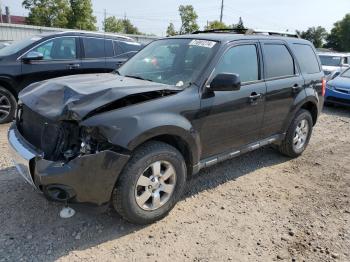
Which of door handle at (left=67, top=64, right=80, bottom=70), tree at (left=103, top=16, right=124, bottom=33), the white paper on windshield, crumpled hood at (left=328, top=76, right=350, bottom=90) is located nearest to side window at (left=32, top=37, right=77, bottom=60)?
door handle at (left=67, top=64, right=80, bottom=70)

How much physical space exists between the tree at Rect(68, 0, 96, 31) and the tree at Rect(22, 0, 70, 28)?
1.98 ft

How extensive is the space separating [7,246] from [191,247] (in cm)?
161

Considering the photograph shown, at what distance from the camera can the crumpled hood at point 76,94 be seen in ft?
10.0

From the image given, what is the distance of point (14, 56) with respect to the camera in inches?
263

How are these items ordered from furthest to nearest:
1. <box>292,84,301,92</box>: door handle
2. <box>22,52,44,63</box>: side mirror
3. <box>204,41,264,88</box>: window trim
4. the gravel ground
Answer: <box>22,52,44,63</box>: side mirror, <box>292,84,301,92</box>: door handle, <box>204,41,264,88</box>: window trim, the gravel ground

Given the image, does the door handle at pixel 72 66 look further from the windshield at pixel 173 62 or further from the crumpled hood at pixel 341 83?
the crumpled hood at pixel 341 83

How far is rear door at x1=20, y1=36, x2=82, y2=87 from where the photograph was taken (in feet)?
22.2

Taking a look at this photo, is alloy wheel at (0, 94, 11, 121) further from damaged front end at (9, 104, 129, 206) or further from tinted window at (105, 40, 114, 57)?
damaged front end at (9, 104, 129, 206)

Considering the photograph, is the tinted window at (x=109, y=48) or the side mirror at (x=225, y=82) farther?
the tinted window at (x=109, y=48)

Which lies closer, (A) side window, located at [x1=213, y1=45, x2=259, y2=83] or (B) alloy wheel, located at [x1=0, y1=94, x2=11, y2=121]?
(A) side window, located at [x1=213, y1=45, x2=259, y2=83]

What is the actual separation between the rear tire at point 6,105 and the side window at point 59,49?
99 cm

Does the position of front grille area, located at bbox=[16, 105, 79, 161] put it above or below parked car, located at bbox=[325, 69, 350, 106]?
above

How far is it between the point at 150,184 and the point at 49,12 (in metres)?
37.6

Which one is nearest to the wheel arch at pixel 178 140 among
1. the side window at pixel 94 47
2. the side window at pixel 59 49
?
the side window at pixel 59 49
